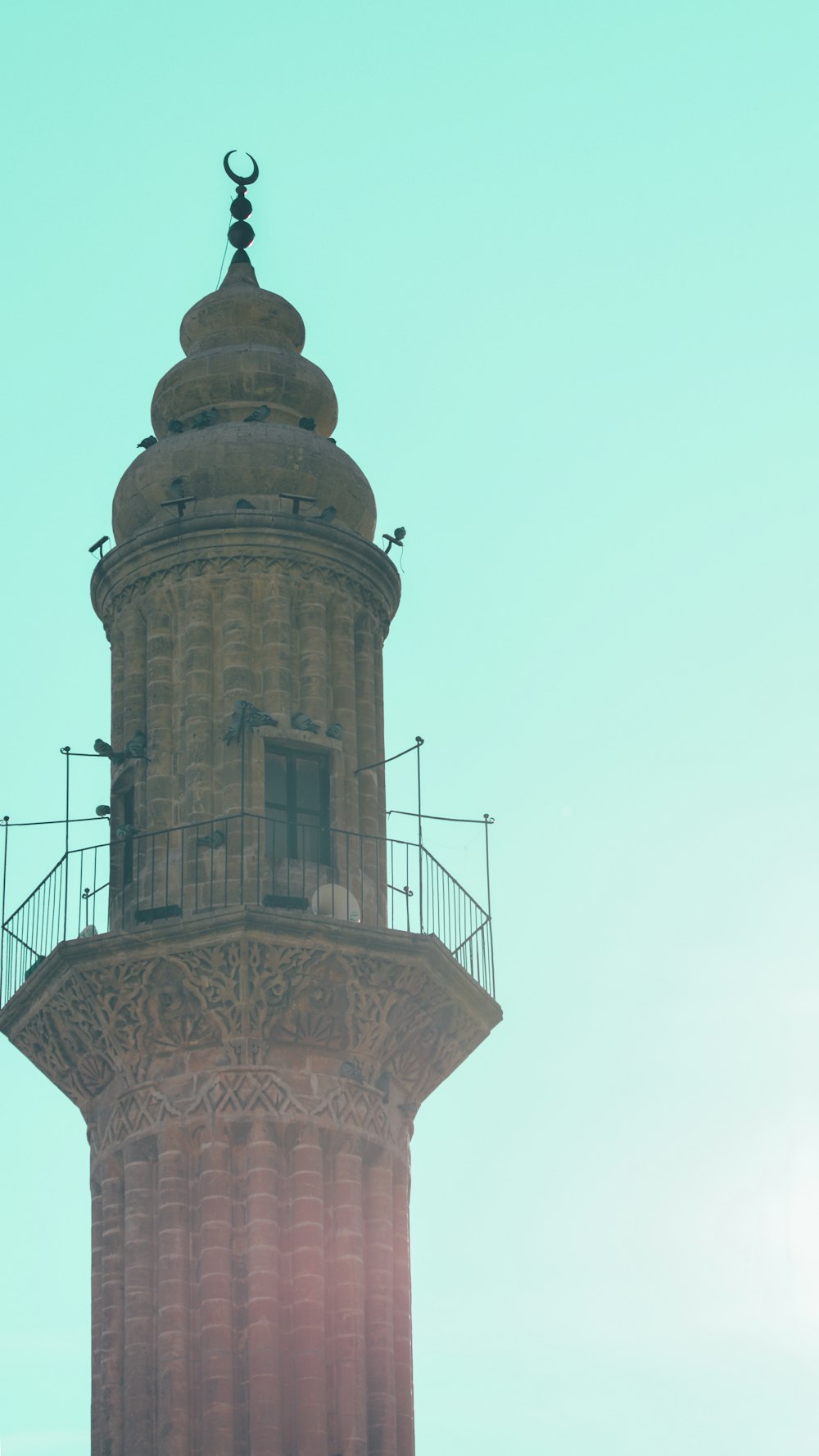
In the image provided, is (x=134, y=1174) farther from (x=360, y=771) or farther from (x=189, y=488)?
(x=189, y=488)

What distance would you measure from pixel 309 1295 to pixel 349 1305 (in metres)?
0.63

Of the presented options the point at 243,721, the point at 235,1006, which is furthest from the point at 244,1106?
the point at 243,721

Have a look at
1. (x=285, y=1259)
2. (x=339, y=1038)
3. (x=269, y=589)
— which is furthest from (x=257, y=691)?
(x=285, y=1259)

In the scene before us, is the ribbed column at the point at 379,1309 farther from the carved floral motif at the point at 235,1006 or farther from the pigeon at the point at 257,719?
the pigeon at the point at 257,719

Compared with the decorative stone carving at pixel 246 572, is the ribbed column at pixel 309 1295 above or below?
below

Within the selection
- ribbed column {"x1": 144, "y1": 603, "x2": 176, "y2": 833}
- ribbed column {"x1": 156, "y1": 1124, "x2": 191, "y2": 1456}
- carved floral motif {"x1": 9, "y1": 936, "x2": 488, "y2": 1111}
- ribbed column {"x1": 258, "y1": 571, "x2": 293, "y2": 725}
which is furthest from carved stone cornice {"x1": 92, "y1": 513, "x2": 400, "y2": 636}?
ribbed column {"x1": 156, "y1": 1124, "x2": 191, "y2": 1456}

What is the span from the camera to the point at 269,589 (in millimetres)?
52250

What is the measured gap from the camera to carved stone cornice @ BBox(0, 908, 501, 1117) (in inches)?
1916

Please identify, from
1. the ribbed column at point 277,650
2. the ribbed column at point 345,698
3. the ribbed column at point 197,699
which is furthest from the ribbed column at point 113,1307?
the ribbed column at point 277,650

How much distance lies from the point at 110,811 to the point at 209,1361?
9.09 metres

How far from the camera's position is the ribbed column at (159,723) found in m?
51.0

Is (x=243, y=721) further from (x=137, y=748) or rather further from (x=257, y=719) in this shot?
(x=137, y=748)

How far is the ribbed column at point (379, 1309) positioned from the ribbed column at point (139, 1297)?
304 centimetres

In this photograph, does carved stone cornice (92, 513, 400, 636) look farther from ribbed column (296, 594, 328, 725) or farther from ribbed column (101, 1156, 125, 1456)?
ribbed column (101, 1156, 125, 1456)
